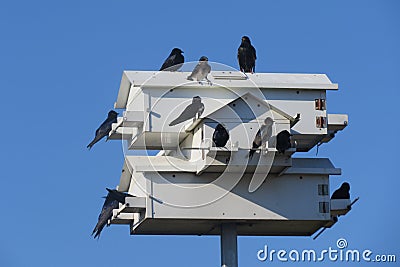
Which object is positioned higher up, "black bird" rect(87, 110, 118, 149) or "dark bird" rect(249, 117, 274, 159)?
"black bird" rect(87, 110, 118, 149)

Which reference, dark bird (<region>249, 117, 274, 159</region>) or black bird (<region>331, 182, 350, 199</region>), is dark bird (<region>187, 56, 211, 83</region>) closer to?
dark bird (<region>249, 117, 274, 159</region>)

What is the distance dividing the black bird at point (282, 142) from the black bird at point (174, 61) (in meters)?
2.64

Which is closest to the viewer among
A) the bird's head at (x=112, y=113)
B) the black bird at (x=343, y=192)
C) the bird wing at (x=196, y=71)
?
the bird wing at (x=196, y=71)

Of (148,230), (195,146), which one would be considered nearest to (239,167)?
(195,146)

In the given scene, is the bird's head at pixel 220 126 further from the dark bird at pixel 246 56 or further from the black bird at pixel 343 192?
the black bird at pixel 343 192

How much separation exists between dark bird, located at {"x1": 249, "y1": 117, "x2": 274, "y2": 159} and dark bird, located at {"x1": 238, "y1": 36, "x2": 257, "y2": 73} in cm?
178

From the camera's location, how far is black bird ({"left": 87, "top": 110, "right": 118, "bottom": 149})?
2627 cm

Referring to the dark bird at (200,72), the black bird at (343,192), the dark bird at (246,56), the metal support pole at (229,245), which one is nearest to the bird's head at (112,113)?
the dark bird at (246,56)

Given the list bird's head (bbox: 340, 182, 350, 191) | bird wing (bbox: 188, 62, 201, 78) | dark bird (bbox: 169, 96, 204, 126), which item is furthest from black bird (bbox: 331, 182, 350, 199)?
bird wing (bbox: 188, 62, 201, 78)

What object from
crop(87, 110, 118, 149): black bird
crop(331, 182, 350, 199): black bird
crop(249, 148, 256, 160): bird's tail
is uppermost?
crop(87, 110, 118, 149): black bird

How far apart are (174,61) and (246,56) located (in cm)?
127

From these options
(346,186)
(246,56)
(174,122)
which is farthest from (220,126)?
(346,186)

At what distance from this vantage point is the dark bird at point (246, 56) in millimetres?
25391

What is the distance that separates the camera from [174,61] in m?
26.0
